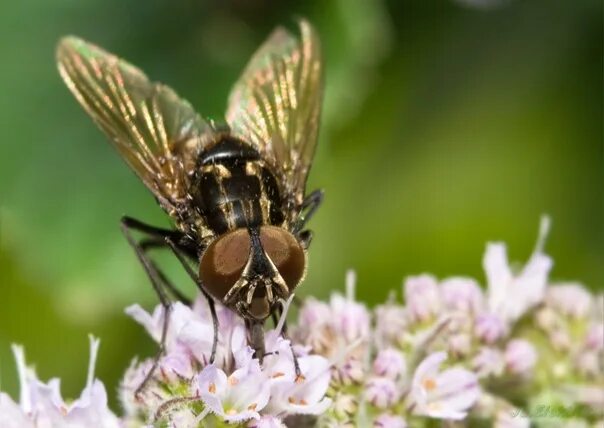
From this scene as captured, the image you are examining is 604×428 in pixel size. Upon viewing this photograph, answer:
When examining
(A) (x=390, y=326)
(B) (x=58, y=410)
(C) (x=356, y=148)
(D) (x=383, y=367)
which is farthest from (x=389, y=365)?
(C) (x=356, y=148)

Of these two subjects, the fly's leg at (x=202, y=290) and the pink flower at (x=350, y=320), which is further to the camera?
the pink flower at (x=350, y=320)

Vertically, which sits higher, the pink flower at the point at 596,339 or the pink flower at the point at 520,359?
the pink flower at the point at 596,339

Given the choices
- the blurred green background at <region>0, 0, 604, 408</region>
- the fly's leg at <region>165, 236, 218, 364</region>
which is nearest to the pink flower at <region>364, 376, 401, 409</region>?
the fly's leg at <region>165, 236, 218, 364</region>

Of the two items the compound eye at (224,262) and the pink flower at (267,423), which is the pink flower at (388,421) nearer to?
the pink flower at (267,423)

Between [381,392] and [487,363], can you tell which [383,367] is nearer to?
[381,392]

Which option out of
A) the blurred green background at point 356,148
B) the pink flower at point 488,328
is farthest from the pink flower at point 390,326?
the blurred green background at point 356,148

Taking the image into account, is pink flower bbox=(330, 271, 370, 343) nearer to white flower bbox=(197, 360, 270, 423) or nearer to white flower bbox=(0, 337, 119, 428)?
white flower bbox=(197, 360, 270, 423)

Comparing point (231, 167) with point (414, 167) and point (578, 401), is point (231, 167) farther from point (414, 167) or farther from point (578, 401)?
point (414, 167)
